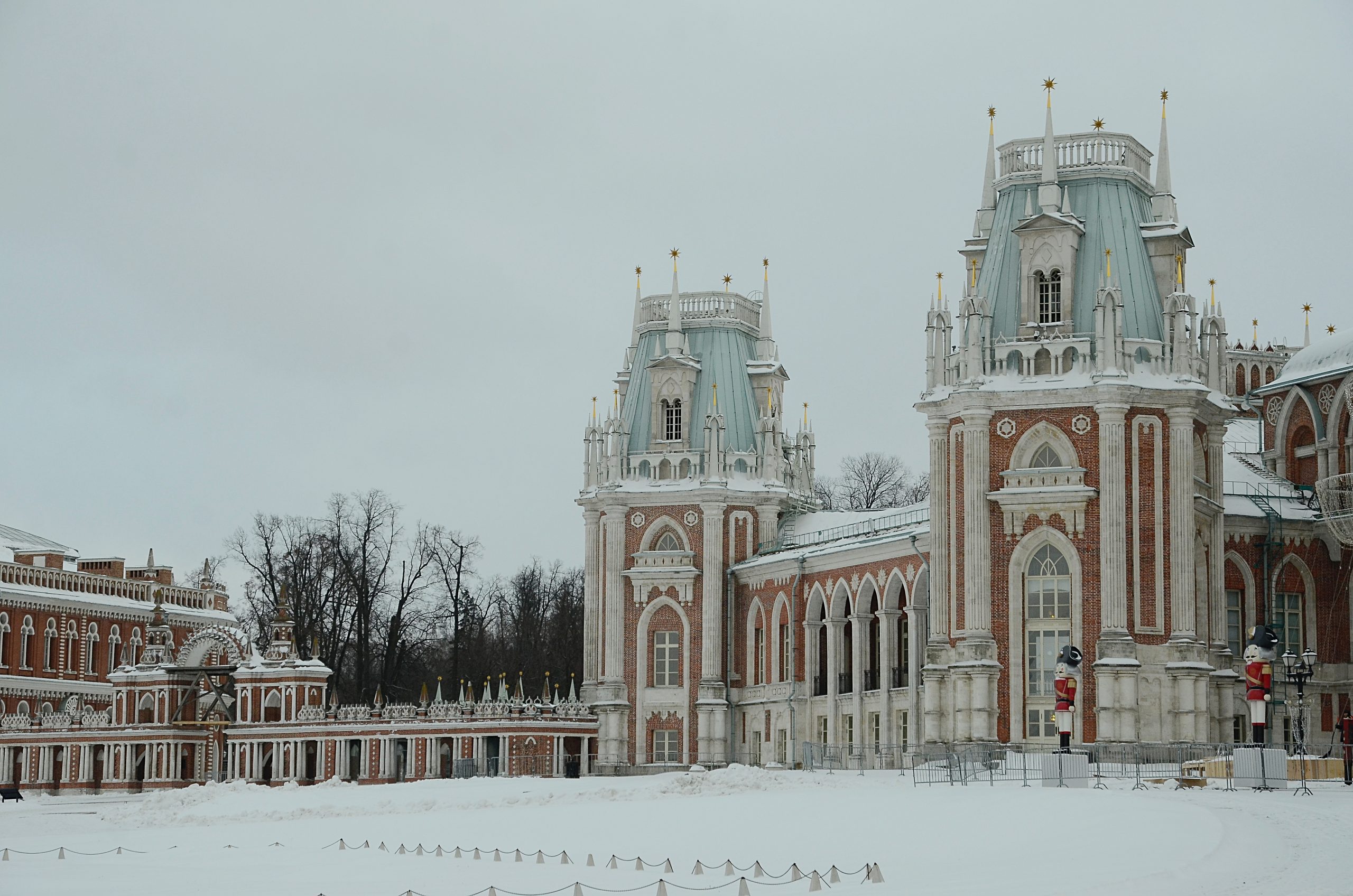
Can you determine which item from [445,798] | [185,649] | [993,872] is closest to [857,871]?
[993,872]

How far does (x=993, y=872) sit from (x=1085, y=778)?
49.3ft

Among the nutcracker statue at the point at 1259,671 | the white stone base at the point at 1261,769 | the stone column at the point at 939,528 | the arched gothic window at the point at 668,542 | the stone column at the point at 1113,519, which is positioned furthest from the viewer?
the arched gothic window at the point at 668,542

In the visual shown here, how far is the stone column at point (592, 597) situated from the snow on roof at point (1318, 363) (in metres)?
23.2

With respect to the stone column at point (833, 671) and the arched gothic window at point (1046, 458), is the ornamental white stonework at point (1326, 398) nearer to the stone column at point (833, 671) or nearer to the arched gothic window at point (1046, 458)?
the arched gothic window at point (1046, 458)

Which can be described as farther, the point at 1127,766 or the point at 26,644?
the point at 26,644

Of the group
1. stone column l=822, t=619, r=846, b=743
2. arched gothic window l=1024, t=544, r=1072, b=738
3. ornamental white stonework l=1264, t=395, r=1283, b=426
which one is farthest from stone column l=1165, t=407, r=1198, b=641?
stone column l=822, t=619, r=846, b=743

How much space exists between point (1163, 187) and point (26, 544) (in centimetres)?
5815

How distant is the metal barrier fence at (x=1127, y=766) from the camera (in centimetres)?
3856

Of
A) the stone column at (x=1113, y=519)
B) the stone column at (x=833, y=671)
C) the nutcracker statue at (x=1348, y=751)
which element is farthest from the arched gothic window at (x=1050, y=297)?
the nutcracker statue at (x=1348, y=751)

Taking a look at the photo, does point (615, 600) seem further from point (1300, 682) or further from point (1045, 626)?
point (1300, 682)

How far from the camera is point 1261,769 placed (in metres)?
38.2

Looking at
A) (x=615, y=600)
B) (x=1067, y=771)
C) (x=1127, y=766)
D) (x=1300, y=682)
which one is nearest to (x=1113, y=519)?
(x=1127, y=766)

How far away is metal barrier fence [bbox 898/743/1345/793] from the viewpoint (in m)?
38.6

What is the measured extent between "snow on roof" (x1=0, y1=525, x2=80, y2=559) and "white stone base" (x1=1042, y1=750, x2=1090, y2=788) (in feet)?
197
